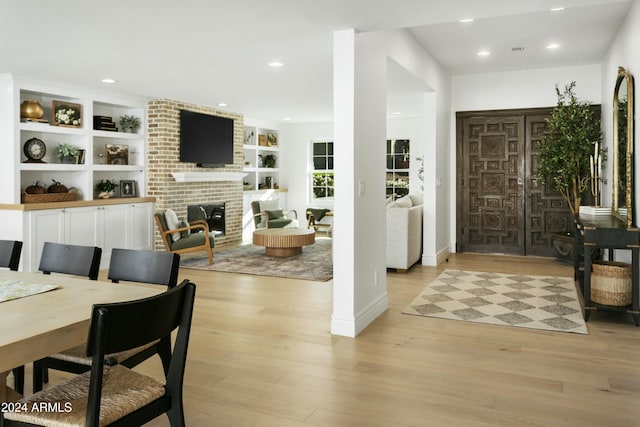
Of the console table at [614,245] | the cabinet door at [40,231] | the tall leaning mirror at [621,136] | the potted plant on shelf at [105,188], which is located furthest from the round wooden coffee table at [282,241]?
the console table at [614,245]

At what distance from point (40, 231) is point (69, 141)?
156 cm

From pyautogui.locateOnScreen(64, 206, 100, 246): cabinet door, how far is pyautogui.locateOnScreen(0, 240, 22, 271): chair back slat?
388 cm

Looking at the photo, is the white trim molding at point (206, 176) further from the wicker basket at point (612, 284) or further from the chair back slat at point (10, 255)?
the wicker basket at point (612, 284)

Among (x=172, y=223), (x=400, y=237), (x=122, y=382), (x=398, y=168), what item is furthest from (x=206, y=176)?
(x=122, y=382)

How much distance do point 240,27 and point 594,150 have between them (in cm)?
506

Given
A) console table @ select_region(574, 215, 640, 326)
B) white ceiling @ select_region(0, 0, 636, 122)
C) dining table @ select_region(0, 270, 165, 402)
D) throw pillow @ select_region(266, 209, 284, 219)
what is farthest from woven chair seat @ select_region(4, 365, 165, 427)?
throw pillow @ select_region(266, 209, 284, 219)

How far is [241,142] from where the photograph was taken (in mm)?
9961

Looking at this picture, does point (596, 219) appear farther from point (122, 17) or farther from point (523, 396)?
point (122, 17)

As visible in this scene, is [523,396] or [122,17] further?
[122,17]

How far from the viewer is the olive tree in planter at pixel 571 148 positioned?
265 inches

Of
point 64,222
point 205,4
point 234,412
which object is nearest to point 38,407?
point 234,412

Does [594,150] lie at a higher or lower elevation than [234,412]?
higher

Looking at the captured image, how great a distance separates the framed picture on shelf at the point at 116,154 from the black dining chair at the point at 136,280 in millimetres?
5637

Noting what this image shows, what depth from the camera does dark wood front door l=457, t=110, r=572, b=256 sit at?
768cm
